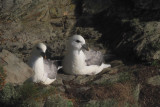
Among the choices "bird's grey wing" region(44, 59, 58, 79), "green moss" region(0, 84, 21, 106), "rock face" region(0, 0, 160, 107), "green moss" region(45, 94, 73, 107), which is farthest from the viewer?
"bird's grey wing" region(44, 59, 58, 79)

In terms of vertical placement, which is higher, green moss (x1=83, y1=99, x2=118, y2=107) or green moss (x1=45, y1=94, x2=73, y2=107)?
green moss (x1=45, y1=94, x2=73, y2=107)

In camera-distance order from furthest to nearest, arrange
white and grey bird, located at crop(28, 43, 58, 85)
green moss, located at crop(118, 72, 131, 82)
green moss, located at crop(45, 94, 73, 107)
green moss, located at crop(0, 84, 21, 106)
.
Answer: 1. green moss, located at crop(118, 72, 131, 82)
2. white and grey bird, located at crop(28, 43, 58, 85)
3. green moss, located at crop(0, 84, 21, 106)
4. green moss, located at crop(45, 94, 73, 107)

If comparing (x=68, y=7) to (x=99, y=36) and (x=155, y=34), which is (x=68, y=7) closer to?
(x=99, y=36)

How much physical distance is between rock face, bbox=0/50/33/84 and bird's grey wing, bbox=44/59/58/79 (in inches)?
36.5

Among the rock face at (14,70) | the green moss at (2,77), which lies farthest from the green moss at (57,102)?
the rock face at (14,70)

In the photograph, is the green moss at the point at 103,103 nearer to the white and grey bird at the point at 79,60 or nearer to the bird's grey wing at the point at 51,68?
→ the bird's grey wing at the point at 51,68

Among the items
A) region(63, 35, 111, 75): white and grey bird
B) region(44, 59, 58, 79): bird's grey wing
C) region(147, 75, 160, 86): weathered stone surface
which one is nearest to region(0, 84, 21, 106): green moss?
region(44, 59, 58, 79): bird's grey wing

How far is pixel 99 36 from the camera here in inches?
354

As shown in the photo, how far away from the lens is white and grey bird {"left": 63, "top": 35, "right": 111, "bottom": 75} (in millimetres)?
7145

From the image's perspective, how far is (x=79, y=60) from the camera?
23.9 ft

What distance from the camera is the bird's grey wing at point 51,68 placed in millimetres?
6787

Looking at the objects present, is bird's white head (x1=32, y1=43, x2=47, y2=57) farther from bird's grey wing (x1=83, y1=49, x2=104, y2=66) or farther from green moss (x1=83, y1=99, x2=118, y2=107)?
green moss (x1=83, y1=99, x2=118, y2=107)

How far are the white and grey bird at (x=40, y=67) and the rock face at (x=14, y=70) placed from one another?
57 centimetres

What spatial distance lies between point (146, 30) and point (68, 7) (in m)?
2.48
